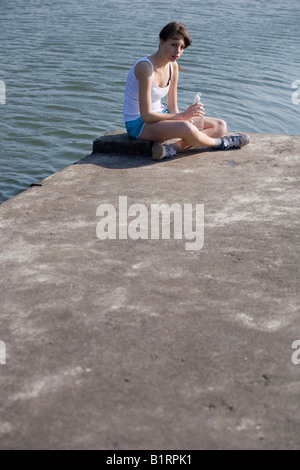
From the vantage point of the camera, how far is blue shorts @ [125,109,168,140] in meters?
5.48

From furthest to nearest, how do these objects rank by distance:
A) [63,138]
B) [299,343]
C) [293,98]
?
[293,98] < [63,138] < [299,343]

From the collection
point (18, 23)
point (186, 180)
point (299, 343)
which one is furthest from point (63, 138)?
point (18, 23)

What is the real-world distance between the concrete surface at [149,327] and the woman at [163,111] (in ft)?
3.06

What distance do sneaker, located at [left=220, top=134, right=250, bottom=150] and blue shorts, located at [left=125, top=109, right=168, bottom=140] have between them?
28.9 inches

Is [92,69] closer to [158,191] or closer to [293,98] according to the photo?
[293,98]

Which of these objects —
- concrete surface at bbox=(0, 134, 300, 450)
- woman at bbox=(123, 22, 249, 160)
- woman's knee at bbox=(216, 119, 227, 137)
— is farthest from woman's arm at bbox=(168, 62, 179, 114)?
concrete surface at bbox=(0, 134, 300, 450)

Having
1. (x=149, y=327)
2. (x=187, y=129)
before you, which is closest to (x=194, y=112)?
(x=187, y=129)

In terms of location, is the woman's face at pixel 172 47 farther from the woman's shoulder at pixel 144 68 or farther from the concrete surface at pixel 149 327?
the concrete surface at pixel 149 327

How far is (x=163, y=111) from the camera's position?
5750 mm

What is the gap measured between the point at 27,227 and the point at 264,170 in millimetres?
2095

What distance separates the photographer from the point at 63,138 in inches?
293

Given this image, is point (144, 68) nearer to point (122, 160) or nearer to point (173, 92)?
point (173, 92)

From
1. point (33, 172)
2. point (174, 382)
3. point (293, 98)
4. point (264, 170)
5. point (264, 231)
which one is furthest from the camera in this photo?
point (293, 98)

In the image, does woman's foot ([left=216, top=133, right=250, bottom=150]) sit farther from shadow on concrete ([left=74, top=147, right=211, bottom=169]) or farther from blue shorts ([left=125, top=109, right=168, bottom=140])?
blue shorts ([left=125, top=109, right=168, bottom=140])
